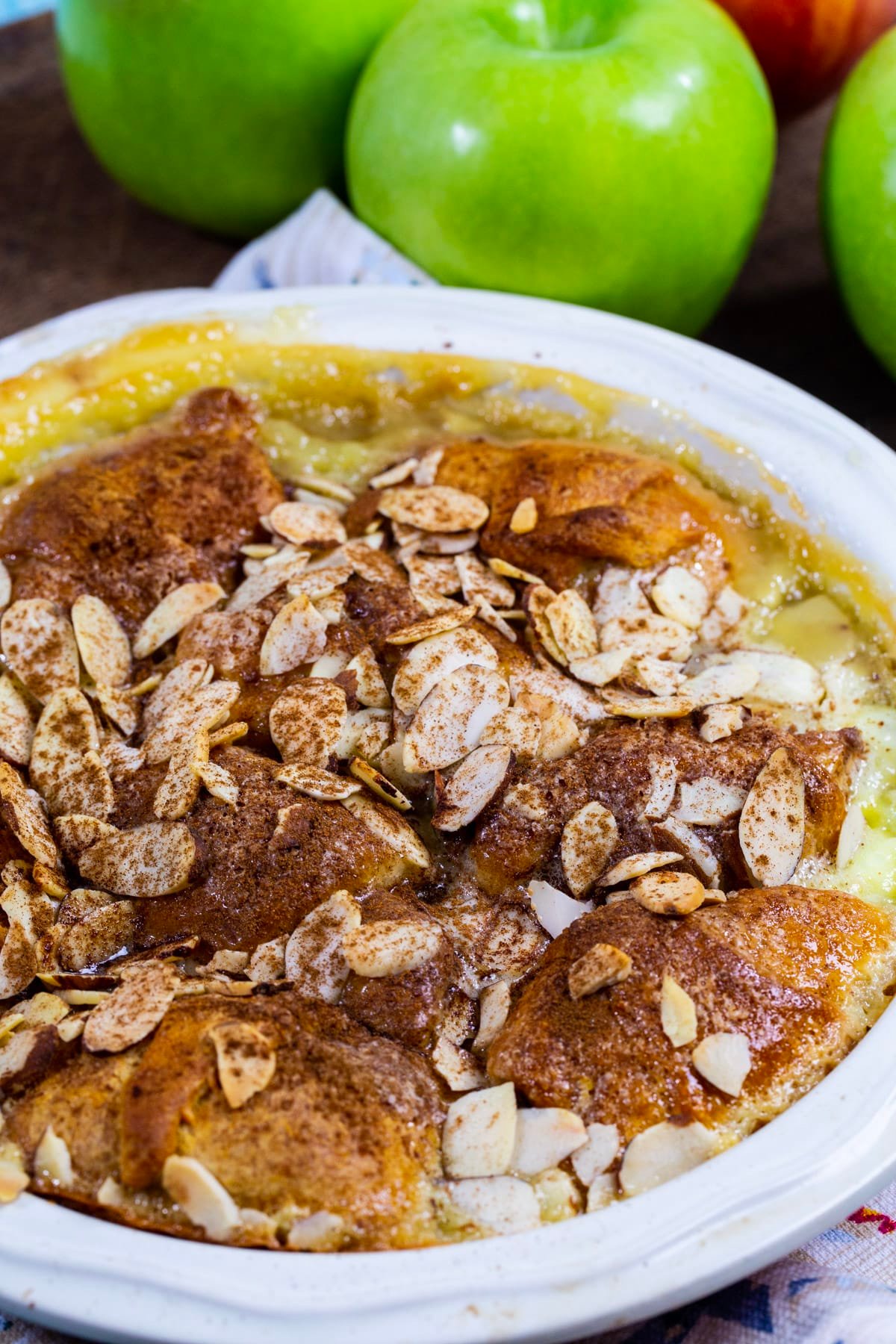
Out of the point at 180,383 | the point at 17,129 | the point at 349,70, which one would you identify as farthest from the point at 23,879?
the point at 17,129

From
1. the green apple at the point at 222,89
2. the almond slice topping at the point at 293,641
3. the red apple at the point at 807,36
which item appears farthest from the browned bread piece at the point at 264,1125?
the red apple at the point at 807,36

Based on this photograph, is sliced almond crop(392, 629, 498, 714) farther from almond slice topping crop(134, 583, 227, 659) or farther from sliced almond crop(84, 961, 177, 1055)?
sliced almond crop(84, 961, 177, 1055)

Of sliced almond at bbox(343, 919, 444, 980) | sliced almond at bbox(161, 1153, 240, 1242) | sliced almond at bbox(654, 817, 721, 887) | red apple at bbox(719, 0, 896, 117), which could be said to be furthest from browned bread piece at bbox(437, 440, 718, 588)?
red apple at bbox(719, 0, 896, 117)

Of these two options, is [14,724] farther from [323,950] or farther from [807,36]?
[807,36]

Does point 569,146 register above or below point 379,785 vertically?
above

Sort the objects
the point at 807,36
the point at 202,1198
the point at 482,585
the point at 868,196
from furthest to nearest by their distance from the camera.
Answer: the point at 807,36, the point at 868,196, the point at 482,585, the point at 202,1198

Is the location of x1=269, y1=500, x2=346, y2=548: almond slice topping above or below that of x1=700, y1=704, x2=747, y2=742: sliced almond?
above

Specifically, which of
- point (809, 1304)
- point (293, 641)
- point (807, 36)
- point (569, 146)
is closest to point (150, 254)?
point (569, 146)
